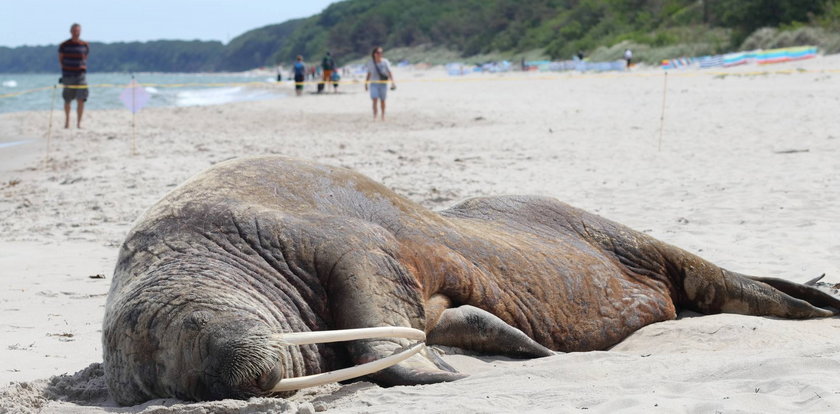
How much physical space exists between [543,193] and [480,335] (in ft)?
20.8

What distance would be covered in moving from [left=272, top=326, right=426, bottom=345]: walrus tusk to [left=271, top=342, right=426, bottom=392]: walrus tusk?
9 cm

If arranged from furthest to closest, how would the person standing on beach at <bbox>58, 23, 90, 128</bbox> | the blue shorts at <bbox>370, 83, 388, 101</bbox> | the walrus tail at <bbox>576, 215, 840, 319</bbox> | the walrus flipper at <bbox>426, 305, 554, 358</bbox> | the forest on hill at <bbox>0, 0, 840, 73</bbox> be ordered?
the forest on hill at <bbox>0, 0, 840, 73</bbox>, the blue shorts at <bbox>370, 83, 388, 101</bbox>, the person standing on beach at <bbox>58, 23, 90, 128</bbox>, the walrus tail at <bbox>576, 215, 840, 319</bbox>, the walrus flipper at <bbox>426, 305, 554, 358</bbox>

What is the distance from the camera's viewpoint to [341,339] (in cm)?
342

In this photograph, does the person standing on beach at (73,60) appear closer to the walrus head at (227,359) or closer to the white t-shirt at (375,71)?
the white t-shirt at (375,71)

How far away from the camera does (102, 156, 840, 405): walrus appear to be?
3.35 m

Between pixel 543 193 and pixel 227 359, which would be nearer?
pixel 227 359

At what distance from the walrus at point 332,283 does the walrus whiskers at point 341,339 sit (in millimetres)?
63

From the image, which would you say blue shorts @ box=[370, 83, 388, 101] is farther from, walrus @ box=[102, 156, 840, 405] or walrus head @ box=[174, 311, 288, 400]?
walrus head @ box=[174, 311, 288, 400]

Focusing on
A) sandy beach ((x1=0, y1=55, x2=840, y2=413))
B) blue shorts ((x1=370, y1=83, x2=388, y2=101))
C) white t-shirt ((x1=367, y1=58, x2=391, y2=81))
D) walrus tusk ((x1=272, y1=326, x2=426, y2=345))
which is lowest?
sandy beach ((x1=0, y1=55, x2=840, y2=413))

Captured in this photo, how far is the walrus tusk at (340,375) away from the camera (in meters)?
3.38

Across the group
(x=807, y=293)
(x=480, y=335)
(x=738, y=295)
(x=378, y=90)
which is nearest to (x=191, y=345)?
(x=480, y=335)

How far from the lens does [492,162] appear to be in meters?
13.2

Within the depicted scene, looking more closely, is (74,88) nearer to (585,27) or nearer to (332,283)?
(332,283)

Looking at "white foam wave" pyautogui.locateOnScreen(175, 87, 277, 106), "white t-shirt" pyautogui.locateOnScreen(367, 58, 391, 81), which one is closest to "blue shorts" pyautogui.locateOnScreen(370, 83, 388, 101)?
"white t-shirt" pyautogui.locateOnScreen(367, 58, 391, 81)
